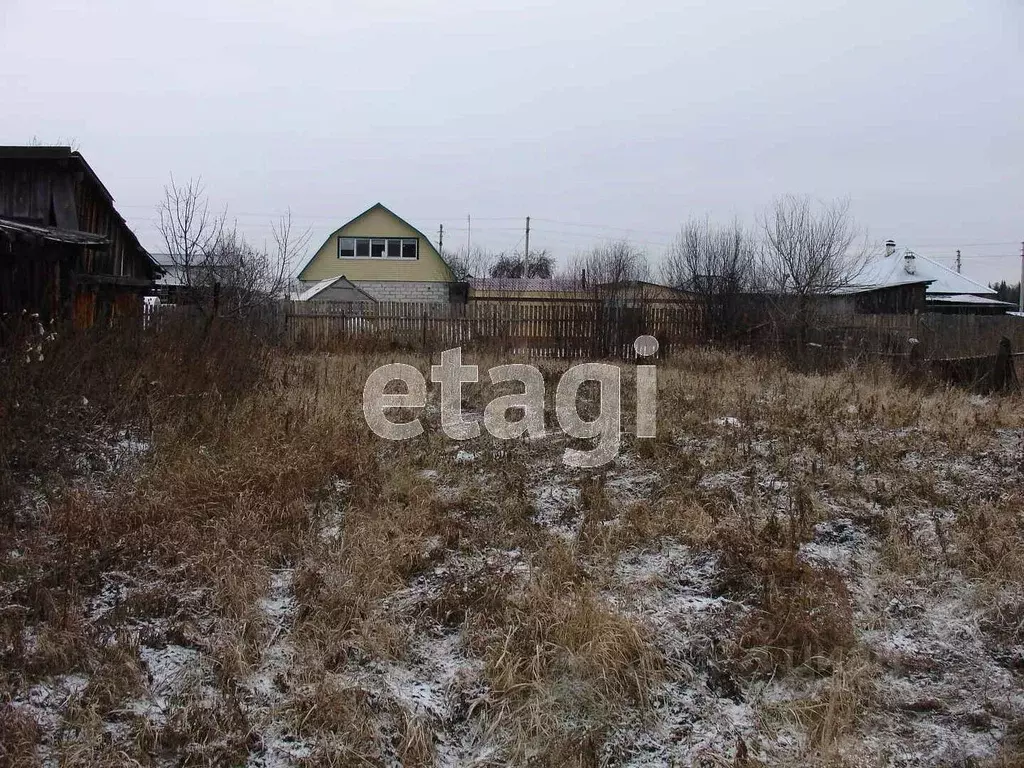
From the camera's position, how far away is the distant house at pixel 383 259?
31484 mm

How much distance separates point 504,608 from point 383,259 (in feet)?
98.4

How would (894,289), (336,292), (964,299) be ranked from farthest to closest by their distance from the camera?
1. (964,299)
2. (894,289)
3. (336,292)

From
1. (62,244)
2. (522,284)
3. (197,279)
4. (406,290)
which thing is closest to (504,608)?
(62,244)

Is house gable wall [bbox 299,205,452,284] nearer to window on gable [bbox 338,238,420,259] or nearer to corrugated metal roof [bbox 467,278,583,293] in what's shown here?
window on gable [bbox 338,238,420,259]

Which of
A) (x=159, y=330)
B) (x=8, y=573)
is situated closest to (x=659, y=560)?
(x=8, y=573)

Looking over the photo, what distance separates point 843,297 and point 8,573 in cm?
2349

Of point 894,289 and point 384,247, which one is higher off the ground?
point 384,247

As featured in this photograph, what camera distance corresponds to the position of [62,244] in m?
6.75

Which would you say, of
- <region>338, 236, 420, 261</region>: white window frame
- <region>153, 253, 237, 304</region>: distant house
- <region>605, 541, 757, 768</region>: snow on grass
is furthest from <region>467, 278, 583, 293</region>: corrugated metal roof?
<region>605, 541, 757, 768</region>: snow on grass

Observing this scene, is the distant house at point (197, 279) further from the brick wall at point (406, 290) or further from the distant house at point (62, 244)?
the brick wall at point (406, 290)

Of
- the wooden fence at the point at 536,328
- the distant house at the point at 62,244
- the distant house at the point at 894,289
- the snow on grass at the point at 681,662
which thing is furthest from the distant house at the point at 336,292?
the snow on grass at the point at 681,662

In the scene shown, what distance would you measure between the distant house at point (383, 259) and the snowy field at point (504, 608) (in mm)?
26825

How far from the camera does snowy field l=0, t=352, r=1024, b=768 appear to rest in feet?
8.01

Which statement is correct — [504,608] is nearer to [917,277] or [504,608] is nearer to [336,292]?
[336,292]
